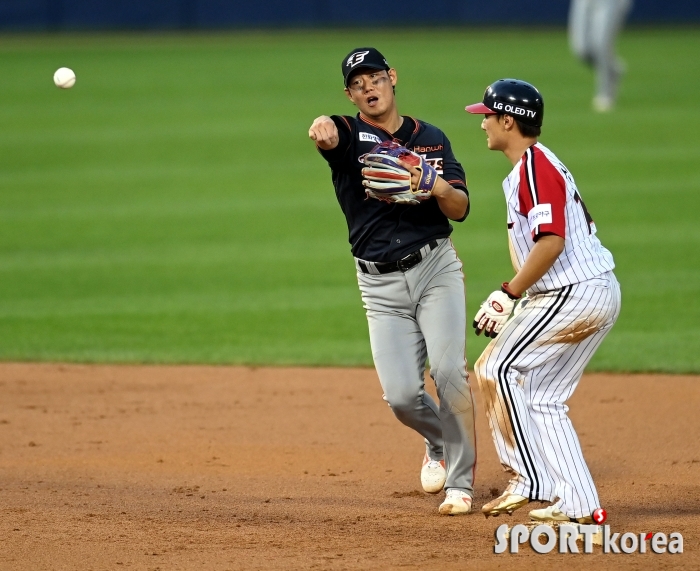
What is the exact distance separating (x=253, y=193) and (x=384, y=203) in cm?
998

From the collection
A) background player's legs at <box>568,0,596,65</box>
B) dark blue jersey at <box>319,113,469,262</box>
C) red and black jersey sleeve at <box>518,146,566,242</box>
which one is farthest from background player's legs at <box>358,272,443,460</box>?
background player's legs at <box>568,0,596,65</box>

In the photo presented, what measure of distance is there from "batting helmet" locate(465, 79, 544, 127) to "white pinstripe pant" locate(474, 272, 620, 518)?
2.28 feet

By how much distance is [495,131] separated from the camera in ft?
14.7

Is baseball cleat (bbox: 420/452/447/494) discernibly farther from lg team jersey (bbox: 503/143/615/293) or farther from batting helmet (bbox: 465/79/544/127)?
batting helmet (bbox: 465/79/544/127)

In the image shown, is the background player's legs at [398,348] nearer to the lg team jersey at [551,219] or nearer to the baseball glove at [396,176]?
the baseball glove at [396,176]

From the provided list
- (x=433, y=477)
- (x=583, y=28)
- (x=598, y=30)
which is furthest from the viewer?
(x=583, y=28)

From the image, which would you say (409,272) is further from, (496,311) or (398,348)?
(496,311)

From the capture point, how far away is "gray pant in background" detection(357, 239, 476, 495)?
475cm

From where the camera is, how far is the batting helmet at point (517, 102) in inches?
173

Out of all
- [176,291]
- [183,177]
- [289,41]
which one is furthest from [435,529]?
[289,41]

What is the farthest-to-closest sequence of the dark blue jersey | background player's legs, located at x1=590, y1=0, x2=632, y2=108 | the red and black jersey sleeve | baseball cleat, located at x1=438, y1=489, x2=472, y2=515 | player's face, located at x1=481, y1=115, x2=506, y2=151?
background player's legs, located at x1=590, y1=0, x2=632, y2=108 → the dark blue jersey → baseball cleat, located at x1=438, y1=489, x2=472, y2=515 → player's face, located at x1=481, y1=115, x2=506, y2=151 → the red and black jersey sleeve

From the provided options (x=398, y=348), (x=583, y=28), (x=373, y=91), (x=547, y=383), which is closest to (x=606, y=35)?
(x=583, y=28)

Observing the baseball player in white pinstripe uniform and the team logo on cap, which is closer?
the baseball player in white pinstripe uniform

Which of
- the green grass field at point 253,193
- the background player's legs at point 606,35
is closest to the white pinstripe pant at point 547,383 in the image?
the green grass field at point 253,193
